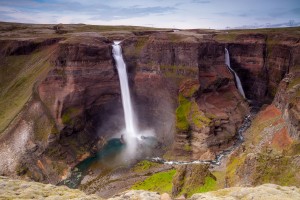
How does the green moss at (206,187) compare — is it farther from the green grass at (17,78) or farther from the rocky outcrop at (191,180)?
the green grass at (17,78)

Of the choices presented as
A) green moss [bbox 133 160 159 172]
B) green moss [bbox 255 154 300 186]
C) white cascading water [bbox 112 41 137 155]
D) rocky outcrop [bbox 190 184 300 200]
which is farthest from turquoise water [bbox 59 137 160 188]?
rocky outcrop [bbox 190 184 300 200]

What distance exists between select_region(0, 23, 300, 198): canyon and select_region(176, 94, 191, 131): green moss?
0.20 m

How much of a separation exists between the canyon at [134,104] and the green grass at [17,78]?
288 mm

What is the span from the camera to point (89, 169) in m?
50.7

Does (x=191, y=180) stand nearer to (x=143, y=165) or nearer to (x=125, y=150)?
(x=143, y=165)

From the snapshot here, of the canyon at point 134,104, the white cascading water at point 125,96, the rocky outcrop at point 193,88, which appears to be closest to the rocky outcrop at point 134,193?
the canyon at point 134,104

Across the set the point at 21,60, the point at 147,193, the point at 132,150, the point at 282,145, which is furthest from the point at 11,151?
the point at 282,145

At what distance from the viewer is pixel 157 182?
43.8m

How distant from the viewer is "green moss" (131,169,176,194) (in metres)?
41.7

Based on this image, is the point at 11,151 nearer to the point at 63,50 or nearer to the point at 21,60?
the point at 63,50

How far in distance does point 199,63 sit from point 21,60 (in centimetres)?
4317

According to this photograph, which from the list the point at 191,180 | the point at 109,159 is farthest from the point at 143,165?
the point at 191,180

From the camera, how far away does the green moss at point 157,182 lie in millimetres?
41669

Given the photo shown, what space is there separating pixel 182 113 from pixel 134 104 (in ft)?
43.3
